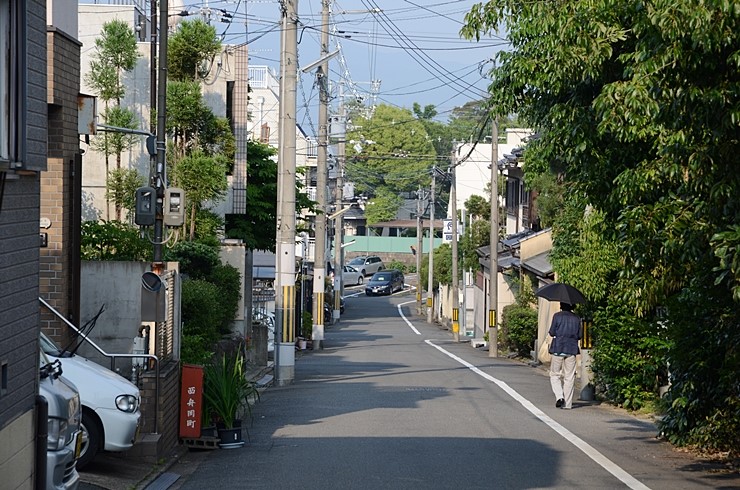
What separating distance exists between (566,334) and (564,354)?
35cm

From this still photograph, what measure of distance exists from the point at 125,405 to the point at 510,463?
13.8ft

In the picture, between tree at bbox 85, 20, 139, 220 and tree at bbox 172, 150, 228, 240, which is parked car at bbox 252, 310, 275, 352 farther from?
tree at bbox 85, 20, 139, 220

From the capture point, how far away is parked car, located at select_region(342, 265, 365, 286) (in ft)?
305

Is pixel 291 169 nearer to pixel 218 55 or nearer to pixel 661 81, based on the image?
pixel 218 55

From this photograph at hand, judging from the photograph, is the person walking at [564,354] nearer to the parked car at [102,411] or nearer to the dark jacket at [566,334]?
the dark jacket at [566,334]

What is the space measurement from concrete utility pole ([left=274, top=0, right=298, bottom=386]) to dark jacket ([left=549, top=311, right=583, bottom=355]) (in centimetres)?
709

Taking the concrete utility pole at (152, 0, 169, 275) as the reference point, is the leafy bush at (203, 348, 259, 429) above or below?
below

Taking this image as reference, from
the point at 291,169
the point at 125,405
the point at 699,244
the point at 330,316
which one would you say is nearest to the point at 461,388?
the point at 291,169

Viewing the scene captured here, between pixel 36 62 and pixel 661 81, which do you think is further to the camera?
pixel 661 81

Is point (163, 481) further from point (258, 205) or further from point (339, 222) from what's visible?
point (339, 222)

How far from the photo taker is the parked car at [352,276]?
93.0 m

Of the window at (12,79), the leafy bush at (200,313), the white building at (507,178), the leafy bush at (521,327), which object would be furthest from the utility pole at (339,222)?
the window at (12,79)

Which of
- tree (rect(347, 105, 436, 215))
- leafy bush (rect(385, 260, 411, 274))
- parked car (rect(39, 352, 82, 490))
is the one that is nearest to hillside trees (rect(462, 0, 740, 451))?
parked car (rect(39, 352, 82, 490))

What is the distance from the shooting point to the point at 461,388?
20266mm
